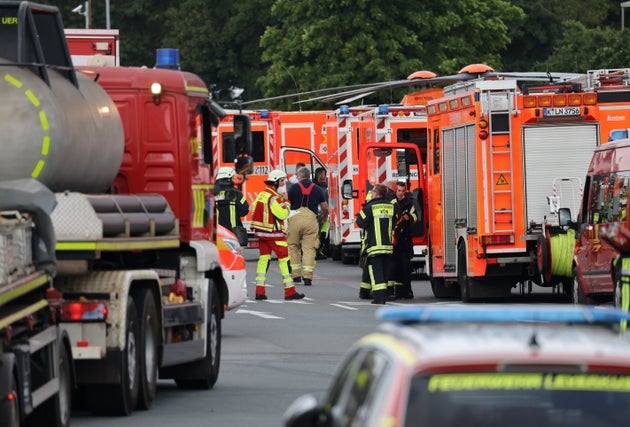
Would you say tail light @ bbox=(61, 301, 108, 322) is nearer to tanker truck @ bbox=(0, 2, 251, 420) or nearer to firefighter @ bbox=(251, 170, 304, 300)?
tanker truck @ bbox=(0, 2, 251, 420)

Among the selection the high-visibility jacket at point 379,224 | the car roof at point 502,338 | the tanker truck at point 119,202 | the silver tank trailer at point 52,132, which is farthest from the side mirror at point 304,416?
the high-visibility jacket at point 379,224

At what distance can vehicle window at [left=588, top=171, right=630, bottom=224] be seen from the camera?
20.2m

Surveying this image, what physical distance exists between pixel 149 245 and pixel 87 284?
882 mm

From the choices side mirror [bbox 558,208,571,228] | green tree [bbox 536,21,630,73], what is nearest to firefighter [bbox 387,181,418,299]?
side mirror [bbox 558,208,571,228]

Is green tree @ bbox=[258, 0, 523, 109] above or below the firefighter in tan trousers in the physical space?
above

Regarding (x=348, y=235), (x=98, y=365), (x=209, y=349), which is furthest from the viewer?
(x=348, y=235)

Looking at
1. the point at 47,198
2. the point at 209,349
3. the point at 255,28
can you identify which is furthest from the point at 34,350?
the point at 255,28

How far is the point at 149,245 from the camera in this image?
13453 millimetres

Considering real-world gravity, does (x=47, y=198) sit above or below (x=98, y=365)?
above

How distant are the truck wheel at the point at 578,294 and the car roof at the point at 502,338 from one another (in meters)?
15.0

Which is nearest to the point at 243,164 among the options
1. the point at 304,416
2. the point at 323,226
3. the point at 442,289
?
the point at 304,416

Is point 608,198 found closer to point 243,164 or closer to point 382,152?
point 243,164

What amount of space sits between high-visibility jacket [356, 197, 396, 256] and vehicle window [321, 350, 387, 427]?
18.1 meters

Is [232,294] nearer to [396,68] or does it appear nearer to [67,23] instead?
[396,68]
